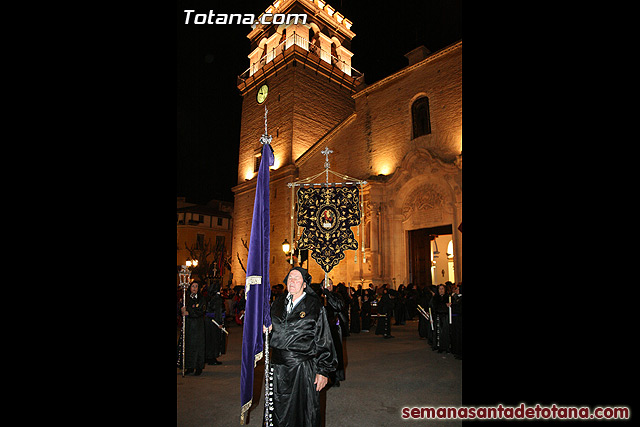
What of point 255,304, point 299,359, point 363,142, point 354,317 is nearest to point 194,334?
point 255,304

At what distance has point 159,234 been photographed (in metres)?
2.24

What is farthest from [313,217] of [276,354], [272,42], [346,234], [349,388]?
[272,42]

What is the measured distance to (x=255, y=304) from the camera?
4.08 metres

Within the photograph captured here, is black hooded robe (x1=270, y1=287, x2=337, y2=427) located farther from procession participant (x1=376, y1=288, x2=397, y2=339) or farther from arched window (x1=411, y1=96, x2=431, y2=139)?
arched window (x1=411, y1=96, x2=431, y2=139)

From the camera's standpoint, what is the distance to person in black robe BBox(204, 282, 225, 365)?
8516 millimetres

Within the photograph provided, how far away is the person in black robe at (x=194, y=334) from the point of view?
24.8ft

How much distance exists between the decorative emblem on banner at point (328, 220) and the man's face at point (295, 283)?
5798mm

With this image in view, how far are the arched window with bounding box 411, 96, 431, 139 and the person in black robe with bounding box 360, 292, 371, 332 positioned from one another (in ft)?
29.6

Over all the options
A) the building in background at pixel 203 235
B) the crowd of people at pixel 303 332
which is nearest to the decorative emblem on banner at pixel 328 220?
the crowd of people at pixel 303 332

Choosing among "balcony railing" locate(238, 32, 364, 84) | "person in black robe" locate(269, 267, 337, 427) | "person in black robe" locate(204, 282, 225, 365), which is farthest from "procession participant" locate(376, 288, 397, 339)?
"balcony railing" locate(238, 32, 364, 84)

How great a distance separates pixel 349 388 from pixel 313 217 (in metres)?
4.81

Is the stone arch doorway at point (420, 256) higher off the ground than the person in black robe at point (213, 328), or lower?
higher

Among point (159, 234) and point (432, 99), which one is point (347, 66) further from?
point (159, 234)

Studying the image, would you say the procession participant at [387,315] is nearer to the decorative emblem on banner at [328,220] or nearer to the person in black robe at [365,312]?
the person in black robe at [365,312]
